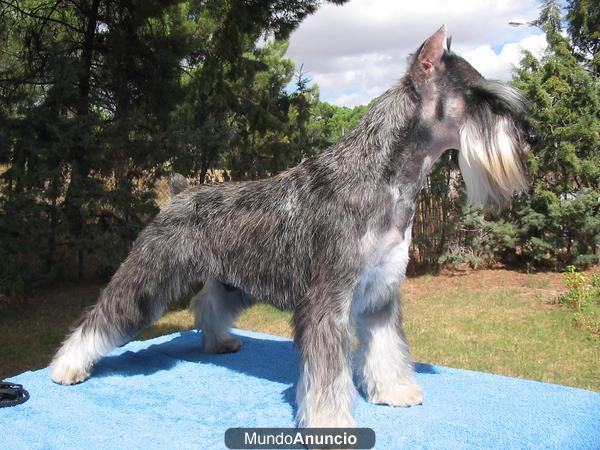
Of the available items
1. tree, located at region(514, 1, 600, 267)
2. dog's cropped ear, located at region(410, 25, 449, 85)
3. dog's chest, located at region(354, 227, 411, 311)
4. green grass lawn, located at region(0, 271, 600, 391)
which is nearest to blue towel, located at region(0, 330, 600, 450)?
dog's chest, located at region(354, 227, 411, 311)

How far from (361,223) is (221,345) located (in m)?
1.92

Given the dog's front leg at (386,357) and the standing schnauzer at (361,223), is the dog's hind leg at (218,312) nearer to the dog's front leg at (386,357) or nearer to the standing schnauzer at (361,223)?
the standing schnauzer at (361,223)

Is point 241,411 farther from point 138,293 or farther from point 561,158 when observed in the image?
point 561,158

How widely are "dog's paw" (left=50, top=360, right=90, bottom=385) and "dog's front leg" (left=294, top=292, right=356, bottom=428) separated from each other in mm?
1568

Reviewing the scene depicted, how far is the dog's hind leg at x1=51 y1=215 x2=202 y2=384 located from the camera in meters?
3.14

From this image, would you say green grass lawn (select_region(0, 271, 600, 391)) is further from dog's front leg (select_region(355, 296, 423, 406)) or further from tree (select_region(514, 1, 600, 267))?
dog's front leg (select_region(355, 296, 423, 406))

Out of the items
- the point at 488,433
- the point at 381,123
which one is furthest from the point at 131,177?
the point at 488,433

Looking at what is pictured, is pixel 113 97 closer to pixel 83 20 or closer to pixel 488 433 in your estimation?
pixel 83 20

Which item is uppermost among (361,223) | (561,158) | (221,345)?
(561,158)

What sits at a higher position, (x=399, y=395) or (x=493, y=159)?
(x=493, y=159)

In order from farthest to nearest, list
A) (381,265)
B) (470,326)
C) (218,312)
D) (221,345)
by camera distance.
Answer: (470,326) → (221,345) → (218,312) → (381,265)

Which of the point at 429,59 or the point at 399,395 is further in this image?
the point at 399,395

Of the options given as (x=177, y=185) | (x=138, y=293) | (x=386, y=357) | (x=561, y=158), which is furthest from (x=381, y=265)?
(x=561, y=158)

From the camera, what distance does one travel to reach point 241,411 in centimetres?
291
